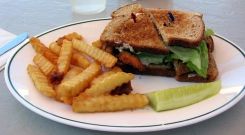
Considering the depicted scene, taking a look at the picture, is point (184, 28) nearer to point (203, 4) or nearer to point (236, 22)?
point (236, 22)

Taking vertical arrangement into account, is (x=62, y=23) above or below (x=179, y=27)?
below

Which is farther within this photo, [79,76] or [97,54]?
[97,54]

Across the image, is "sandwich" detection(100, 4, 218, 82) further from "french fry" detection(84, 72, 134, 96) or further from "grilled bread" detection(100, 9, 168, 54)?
"french fry" detection(84, 72, 134, 96)

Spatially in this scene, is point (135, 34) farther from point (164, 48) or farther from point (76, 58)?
point (76, 58)

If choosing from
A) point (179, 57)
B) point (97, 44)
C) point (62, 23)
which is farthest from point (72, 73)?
point (62, 23)

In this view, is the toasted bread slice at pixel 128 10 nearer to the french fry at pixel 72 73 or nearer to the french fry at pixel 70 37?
the french fry at pixel 70 37
